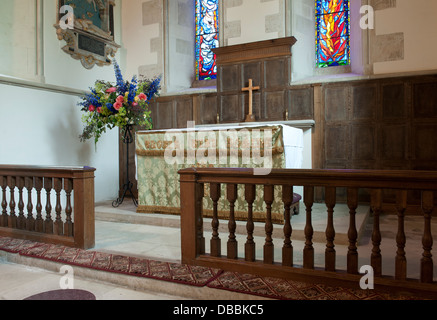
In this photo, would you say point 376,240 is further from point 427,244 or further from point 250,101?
point 250,101

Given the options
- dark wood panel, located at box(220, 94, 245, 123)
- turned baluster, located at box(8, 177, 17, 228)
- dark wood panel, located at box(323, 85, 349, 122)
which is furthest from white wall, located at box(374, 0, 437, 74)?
turned baluster, located at box(8, 177, 17, 228)

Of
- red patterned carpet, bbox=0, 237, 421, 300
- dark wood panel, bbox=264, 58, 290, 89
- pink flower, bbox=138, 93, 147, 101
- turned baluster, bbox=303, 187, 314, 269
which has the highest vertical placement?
dark wood panel, bbox=264, 58, 290, 89

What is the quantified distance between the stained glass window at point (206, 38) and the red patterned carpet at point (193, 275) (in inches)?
186

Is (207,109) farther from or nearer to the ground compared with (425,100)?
farther from the ground

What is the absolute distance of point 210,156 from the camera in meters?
3.97

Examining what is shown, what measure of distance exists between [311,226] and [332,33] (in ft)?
15.3

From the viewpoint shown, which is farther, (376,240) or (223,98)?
(223,98)

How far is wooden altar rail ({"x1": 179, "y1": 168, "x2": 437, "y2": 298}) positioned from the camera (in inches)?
76.1

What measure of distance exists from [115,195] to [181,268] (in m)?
4.46

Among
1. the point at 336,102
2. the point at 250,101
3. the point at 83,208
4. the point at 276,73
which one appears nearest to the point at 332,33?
the point at 276,73

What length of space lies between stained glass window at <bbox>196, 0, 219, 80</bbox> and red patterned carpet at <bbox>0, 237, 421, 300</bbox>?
4.71m

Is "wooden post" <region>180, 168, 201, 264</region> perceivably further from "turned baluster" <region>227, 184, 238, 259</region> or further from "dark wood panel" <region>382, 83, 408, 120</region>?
"dark wood panel" <region>382, 83, 408, 120</region>

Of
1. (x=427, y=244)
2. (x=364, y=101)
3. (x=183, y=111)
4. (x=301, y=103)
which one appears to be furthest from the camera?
(x=183, y=111)
